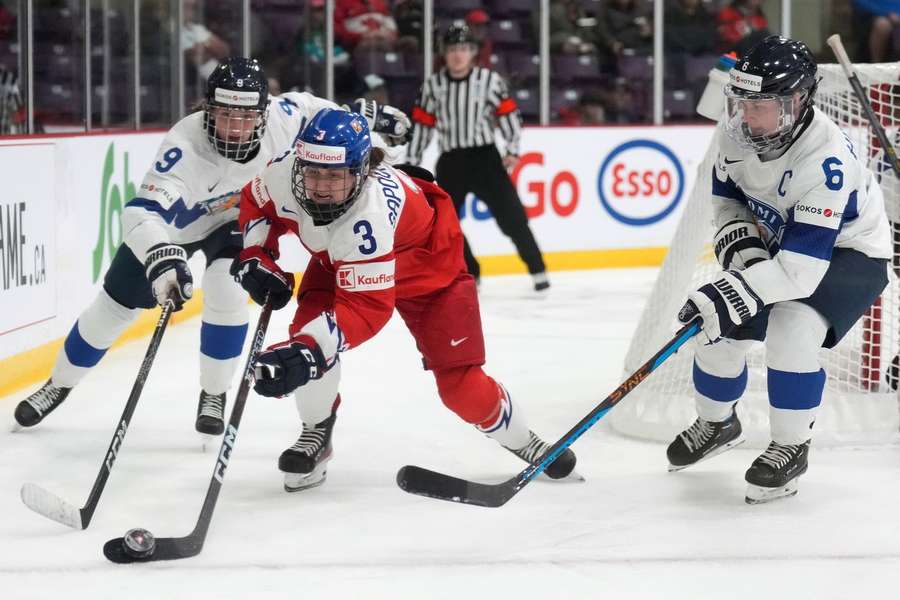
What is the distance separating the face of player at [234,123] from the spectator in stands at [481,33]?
5133 mm

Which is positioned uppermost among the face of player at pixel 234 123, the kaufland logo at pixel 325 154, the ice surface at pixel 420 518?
the face of player at pixel 234 123

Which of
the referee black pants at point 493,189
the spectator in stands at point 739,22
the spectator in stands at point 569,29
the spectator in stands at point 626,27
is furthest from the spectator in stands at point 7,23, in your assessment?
the spectator in stands at point 739,22

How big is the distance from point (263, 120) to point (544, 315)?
9.24 ft

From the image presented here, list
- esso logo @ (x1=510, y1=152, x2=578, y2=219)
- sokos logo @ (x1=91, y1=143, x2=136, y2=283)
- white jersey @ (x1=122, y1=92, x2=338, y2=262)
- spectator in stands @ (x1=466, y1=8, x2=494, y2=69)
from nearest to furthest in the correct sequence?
white jersey @ (x1=122, y1=92, x2=338, y2=262)
sokos logo @ (x1=91, y1=143, x2=136, y2=283)
esso logo @ (x1=510, y1=152, x2=578, y2=219)
spectator in stands @ (x1=466, y1=8, x2=494, y2=69)

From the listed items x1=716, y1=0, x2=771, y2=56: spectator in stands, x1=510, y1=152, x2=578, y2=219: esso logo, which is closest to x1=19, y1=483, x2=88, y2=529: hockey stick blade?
x1=510, y1=152, x2=578, y2=219: esso logo

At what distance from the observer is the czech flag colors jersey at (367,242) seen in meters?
2.48

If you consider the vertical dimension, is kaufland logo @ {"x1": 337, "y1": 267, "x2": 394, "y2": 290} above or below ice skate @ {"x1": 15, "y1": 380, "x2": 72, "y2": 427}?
above

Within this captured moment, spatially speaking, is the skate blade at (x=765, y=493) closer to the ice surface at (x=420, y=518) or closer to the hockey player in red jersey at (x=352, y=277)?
the ice surface at (x=420, y=518)

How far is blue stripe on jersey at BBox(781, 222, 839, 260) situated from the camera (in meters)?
2.59

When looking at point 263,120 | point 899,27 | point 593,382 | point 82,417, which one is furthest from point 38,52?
point 899,27

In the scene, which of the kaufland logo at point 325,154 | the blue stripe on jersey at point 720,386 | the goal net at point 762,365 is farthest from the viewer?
the goal net at point 762,365

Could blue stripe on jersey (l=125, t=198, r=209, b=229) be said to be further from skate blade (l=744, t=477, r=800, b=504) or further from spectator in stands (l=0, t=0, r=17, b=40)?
spectator in stands (l=0, t=0, r=17, b=40)

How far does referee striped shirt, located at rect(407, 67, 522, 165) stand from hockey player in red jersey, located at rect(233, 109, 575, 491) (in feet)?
11.1

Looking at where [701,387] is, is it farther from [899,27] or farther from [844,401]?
[899,27]
